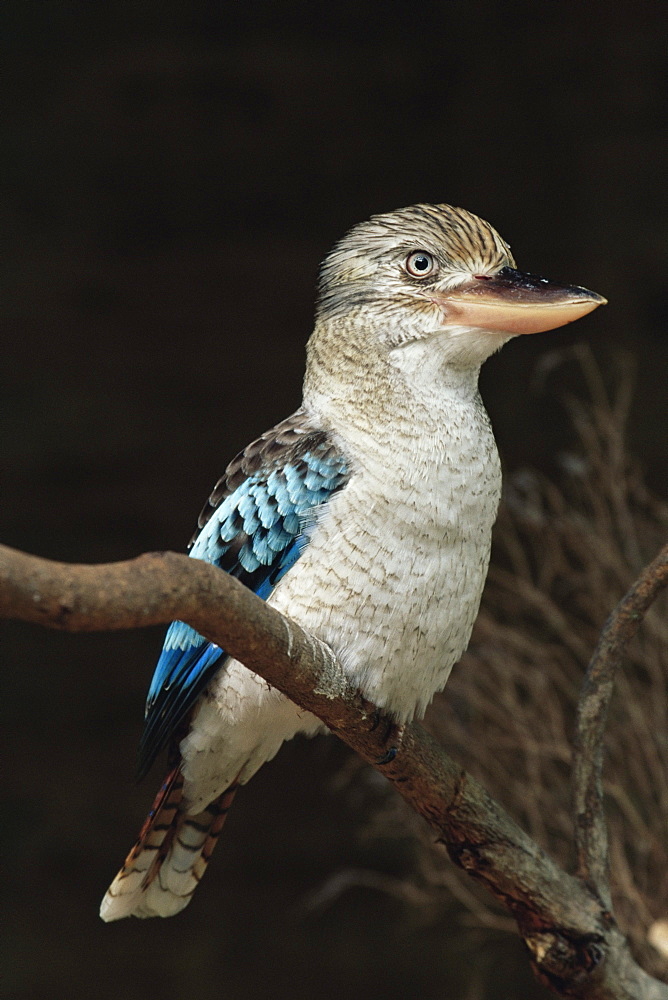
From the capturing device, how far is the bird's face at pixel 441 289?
1.50m

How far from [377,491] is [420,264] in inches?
13.4

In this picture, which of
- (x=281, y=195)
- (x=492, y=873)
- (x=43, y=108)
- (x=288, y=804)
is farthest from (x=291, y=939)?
(x=43, y=108)

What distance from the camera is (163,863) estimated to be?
1.77 metres

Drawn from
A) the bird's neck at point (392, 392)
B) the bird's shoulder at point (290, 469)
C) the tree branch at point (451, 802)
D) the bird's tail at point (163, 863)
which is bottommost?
the bird's tail at point (163, 863)

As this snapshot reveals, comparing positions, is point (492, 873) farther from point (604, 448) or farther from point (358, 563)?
point (604, 448)

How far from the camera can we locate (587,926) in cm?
165

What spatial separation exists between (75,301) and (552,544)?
1.50 m

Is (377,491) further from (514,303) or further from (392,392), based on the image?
(514,303)

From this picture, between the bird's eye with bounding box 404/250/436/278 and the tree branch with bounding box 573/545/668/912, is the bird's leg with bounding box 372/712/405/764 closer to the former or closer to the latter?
the tree branch with bounding box 573/545/668/912

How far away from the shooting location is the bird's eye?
157 cm

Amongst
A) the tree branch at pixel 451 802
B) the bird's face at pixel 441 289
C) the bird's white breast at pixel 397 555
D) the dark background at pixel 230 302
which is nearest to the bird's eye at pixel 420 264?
the bird's face at pixel 441 289

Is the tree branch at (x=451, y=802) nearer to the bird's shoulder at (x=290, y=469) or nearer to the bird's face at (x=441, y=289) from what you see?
the bird's shoulder at (x=290, y=469)

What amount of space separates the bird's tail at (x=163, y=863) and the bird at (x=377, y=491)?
129mm

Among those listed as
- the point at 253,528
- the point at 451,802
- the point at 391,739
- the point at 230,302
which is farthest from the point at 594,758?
the point at 230,302
